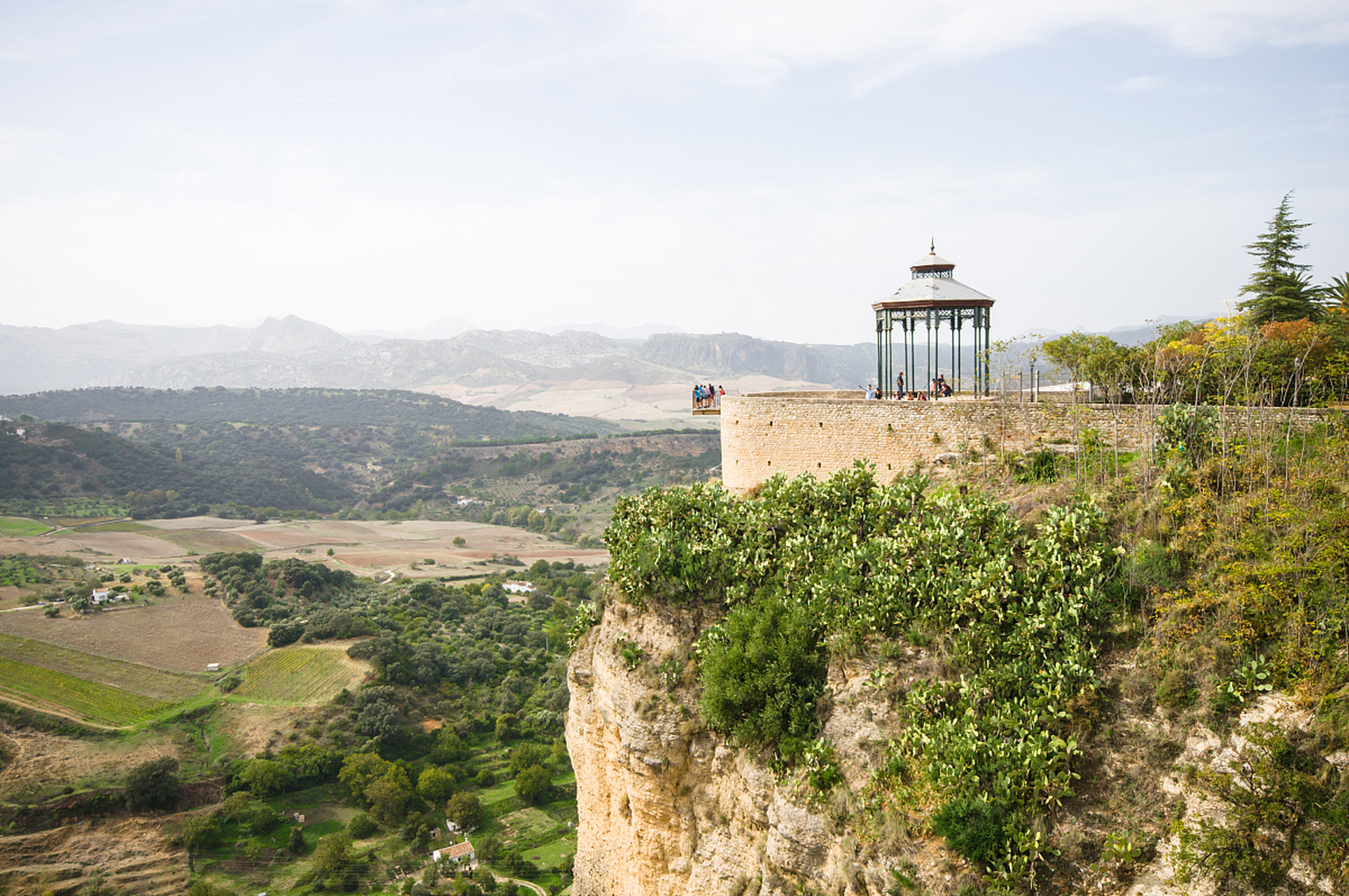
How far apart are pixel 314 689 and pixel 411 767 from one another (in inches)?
468

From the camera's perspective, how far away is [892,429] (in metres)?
18.8

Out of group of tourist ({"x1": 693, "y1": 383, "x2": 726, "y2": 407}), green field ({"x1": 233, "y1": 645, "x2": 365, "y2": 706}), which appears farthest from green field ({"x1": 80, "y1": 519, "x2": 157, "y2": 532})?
group of tourist ({"x1": 693, "y1": 383, "x2": 726, "y2": 407})

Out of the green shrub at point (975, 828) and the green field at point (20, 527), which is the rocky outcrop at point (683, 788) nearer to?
the green shrub at point (975, 828)

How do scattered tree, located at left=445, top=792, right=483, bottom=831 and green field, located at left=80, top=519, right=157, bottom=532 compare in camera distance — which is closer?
scattered tree, located at left=445, top=792, right=483, bottom=831

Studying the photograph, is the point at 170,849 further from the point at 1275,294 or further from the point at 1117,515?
the point at 1275,294

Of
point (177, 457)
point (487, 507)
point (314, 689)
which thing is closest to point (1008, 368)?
point (314, 689)

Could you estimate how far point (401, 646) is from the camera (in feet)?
212

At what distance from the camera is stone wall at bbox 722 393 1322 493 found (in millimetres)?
16859

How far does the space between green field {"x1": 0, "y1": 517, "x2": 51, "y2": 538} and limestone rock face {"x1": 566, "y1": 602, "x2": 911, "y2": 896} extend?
10283 centimetres

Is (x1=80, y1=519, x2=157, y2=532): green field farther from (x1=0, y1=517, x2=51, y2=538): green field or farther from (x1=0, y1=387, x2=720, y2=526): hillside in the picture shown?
(x1=0, y1=387, x2=720, y2=526): hillside

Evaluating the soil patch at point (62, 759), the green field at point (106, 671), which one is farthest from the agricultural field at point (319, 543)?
the soil patch at point (62, 759)

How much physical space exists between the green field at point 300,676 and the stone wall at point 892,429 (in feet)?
157

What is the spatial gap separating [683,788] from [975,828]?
21.3 ft

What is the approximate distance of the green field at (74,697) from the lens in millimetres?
52688
